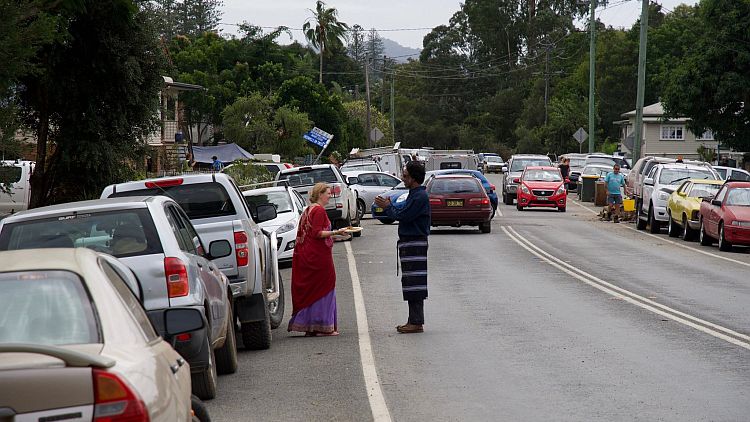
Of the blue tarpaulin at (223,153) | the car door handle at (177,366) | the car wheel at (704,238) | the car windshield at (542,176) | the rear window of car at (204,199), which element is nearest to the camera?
the car door handle at (177,366)

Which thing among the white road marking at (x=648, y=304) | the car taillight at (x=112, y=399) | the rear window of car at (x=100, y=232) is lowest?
the white road marking at (x=648, y=304)

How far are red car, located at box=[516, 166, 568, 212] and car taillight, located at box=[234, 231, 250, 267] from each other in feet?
105

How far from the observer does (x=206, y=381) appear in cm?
908

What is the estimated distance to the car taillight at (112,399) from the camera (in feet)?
14.3

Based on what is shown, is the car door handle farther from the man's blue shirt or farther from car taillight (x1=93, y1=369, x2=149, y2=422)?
the man's blue shirt

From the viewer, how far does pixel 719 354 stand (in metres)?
11.4

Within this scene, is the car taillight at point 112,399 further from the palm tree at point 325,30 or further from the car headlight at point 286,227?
the palm tree at point 325,30

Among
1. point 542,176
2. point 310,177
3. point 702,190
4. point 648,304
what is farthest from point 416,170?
point 542,176

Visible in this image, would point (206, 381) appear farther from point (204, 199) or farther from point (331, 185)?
point (331, 185)

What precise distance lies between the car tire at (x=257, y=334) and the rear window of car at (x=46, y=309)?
7032 mm

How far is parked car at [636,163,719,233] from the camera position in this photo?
1303 inches

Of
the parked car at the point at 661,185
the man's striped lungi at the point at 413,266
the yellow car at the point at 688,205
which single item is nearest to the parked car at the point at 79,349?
the man's striped lungi at the point at 413,266

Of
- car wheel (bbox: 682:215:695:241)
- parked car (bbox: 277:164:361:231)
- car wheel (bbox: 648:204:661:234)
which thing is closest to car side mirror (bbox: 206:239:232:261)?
parked car (bbox: 277:164:361:231)

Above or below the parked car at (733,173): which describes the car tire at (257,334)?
below
